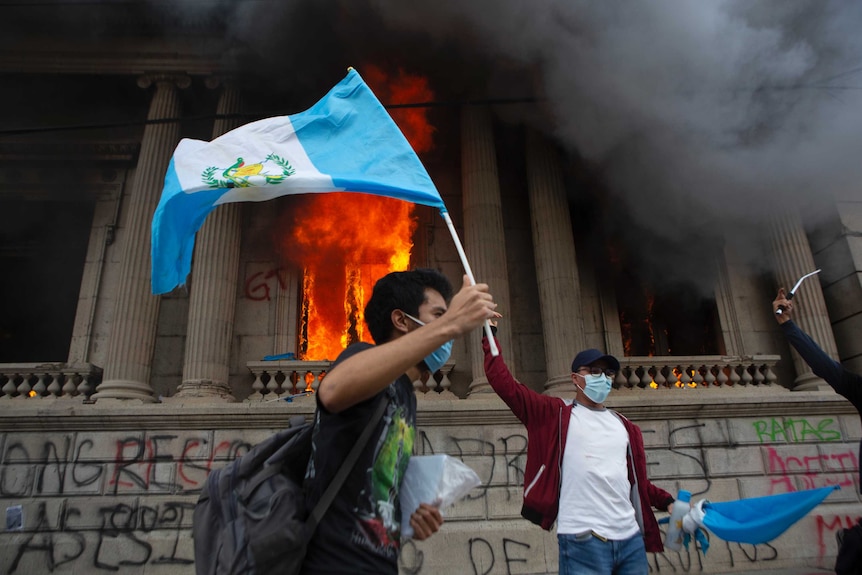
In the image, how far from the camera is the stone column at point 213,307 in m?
7.70

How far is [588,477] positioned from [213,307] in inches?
256

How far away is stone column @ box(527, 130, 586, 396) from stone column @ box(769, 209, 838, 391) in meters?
3.17

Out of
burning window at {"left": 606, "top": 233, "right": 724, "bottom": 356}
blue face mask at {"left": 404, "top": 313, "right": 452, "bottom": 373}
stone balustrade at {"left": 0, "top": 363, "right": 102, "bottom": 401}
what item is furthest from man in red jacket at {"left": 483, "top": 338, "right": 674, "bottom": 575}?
burning window at {"left": 606, "top": 233, "right": 724, "bottom": 356}

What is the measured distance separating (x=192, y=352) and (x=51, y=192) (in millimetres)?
5084

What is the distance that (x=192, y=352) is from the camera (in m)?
7.83

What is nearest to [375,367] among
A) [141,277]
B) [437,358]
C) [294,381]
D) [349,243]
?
[437,358]

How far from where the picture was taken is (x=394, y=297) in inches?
75.9

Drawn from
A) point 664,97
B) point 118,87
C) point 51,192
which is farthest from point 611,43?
point 51,192

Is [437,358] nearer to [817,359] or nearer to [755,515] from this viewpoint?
[755,515]

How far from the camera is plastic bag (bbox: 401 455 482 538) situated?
5.92 ft

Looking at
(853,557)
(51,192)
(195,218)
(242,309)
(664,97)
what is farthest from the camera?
(51,192)

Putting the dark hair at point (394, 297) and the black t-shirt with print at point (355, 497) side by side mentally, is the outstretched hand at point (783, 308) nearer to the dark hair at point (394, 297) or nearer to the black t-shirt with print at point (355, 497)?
the dark hair at point (394, 297)

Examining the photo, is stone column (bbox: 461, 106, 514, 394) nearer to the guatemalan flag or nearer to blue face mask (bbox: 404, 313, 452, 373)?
the guatemalan flag

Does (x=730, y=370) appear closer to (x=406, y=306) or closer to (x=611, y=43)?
(x=611, y=43)
